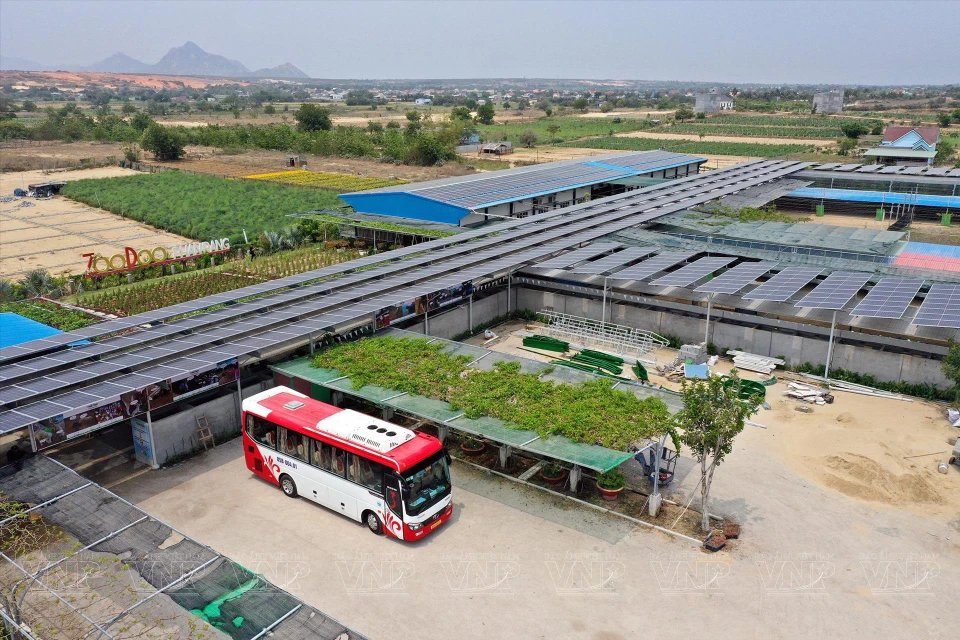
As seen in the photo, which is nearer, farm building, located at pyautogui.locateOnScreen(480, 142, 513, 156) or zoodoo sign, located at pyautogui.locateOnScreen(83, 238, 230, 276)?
zoodoo sign, located at pyautogui.locateOnScreen(83, 238, 230, 276)

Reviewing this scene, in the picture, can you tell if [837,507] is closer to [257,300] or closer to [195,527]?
[195,527]

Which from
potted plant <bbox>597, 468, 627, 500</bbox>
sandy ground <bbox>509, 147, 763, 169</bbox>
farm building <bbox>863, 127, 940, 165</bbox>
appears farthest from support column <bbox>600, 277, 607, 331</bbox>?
sandy ground <bbox>509, 147, 763, 169</bbox>

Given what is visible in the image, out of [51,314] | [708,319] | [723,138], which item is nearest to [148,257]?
[51,314]

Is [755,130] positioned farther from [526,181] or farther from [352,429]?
[352,429]

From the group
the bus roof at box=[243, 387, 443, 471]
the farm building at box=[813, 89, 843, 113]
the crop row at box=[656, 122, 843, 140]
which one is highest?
the farm building at box=[813, 89, 843, 113]

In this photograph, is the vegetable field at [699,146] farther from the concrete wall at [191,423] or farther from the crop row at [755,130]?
the concrete wall at [191,423]

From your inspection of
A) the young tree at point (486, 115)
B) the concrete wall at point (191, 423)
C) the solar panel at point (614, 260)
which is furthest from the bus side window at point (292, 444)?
the young tree at point (486, 115)

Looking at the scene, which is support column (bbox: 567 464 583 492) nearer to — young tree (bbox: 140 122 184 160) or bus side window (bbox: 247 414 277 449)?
bus side window (bbox: 247 414 277 449)

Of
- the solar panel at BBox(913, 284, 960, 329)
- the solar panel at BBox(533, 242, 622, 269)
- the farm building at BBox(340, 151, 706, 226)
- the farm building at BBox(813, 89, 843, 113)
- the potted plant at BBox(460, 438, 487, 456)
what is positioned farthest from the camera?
the farm building at BBox(813, 89, 843, 113)
